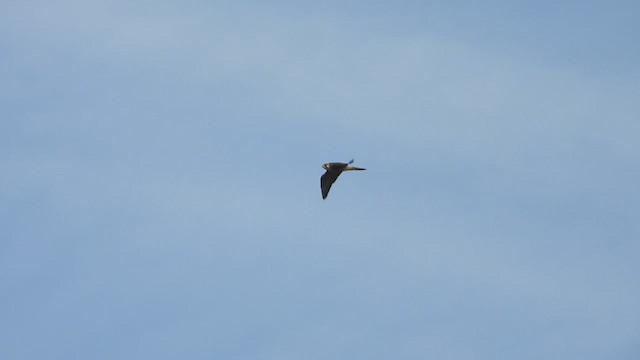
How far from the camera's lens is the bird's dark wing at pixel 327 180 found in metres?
96.8

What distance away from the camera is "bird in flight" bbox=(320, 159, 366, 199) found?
314 feet

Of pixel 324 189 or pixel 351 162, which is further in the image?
pixel 324 189

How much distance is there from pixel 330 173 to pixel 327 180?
37.4 inches

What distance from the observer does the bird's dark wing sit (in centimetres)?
9681

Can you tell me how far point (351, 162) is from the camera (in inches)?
3575

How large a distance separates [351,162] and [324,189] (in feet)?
24.5

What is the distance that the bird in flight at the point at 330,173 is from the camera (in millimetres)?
95688

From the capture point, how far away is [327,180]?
97250 mm

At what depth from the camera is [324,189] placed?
3824 inches

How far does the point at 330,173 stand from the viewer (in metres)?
96.8
